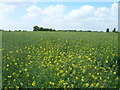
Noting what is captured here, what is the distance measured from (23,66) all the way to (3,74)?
0.74 m

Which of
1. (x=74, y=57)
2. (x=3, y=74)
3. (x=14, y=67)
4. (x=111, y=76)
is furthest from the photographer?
(x=74, y=57)

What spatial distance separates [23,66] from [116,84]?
10.6 ft

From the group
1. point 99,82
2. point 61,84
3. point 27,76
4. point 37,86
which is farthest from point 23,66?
point 99,82

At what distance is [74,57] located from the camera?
21.0 ft

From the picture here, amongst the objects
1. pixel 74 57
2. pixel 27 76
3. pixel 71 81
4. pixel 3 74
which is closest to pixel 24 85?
pixel 27 76

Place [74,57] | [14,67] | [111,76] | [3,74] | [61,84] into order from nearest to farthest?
[61,84] < [111,76] < [3,74] < [14,67] < [74,57]

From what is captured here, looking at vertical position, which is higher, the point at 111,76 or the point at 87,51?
the point at 87,51

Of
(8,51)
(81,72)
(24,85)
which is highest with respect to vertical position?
(8,51)

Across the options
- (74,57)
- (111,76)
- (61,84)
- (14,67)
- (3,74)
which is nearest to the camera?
(61,84)

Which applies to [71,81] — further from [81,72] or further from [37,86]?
[37,86]

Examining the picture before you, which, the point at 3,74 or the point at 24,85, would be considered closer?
the point at 24,85

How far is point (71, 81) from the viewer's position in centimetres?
504

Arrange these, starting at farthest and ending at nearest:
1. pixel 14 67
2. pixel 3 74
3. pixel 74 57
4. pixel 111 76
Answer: pixel 74 57 → pixel 14 67 → pixel 3 74 → pixel 111 76

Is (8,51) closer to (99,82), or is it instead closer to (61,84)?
(61,84)
